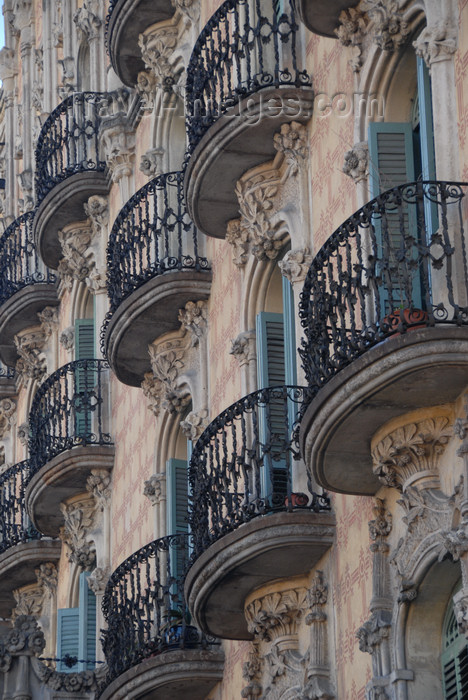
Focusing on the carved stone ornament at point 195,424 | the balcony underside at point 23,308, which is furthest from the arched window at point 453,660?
the balcony underside at point 23,308

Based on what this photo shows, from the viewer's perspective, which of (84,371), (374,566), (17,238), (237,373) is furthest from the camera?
(17,238)

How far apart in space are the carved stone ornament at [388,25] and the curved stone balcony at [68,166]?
35.2 ft

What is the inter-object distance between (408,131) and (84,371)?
10.2 meters

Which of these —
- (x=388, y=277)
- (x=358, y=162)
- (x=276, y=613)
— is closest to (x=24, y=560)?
(x=276, y=613)

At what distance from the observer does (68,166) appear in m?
28.1

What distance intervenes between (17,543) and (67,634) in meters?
2.97

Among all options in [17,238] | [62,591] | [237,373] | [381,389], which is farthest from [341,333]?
[17,238]

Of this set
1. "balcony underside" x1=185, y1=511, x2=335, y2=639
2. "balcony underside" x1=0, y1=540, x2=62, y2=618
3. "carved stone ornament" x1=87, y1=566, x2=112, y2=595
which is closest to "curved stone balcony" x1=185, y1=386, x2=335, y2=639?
"balcony underside" x1=185, y1=511, x2=335, y2=639

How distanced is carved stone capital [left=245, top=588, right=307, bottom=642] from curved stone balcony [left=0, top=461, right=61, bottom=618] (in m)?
10.4

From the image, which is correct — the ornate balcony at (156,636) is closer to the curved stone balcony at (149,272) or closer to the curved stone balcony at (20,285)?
the curved stone balcony at (149,272)

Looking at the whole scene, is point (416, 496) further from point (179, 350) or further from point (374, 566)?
point (179, 350)

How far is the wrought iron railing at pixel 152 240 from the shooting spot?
75.2 ft

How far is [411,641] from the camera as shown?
52.0 feet

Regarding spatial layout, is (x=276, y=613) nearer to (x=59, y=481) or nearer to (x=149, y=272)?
(x=149, y=272)
